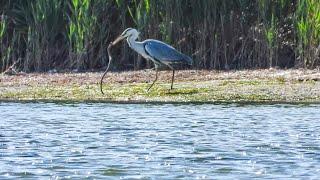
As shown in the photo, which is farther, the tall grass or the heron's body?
the tall grass

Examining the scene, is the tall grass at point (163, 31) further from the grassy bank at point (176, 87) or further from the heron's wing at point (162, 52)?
the heron's wing at point (162, 52)

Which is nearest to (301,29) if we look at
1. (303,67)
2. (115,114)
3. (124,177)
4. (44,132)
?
(303,67)

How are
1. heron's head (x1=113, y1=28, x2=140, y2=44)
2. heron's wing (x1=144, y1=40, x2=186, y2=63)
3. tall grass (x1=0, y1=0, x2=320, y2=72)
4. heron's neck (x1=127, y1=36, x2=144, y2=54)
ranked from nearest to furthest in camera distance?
heron's wing (x1=144, y1=40, x2=186, y2=63) < heron's neck (x1=127, y1=36, x2=144, y2=54) < heron's head (x1=113, y1=28, x2=140, y2=44) < tall grass (x1=0, y1=0, x2=320, y2=72)

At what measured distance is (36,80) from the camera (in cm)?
1734

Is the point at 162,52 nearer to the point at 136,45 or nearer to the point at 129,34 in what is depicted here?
the point at 136,45

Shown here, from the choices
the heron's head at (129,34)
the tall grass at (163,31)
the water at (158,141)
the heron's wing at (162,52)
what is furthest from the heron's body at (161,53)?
the tall grass at (163,31)

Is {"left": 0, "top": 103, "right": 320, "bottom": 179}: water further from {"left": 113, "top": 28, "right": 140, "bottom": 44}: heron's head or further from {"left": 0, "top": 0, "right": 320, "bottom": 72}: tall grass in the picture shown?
{"left": 0, "top": 0, "right": 320, "bottom": 72}: tall grass

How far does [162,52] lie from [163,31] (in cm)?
232

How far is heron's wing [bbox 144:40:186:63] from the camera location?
15.8 metres

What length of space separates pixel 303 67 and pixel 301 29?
588mm

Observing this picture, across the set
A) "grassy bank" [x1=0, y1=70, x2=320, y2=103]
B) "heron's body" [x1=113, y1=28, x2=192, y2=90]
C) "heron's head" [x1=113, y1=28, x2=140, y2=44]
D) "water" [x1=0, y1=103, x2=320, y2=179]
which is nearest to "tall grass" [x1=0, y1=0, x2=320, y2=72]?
"grassy bank" [x1=0, y1=70, x2=320, y2=103]

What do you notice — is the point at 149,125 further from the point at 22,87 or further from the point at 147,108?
the point at 22,87

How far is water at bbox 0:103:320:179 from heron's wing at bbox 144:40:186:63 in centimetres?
153

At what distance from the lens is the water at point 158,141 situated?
918 cm
